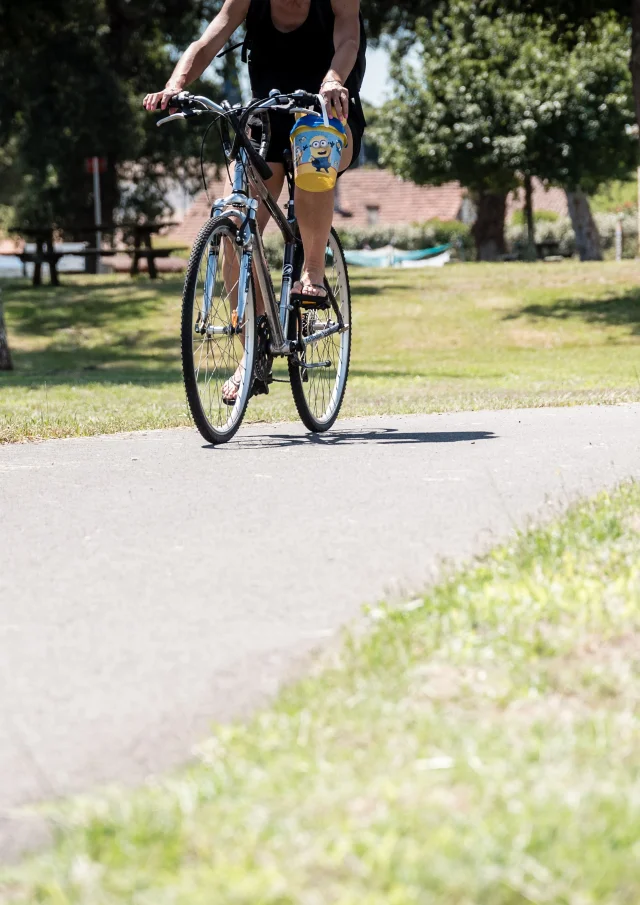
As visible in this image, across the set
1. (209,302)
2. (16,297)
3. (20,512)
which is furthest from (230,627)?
(16,297)

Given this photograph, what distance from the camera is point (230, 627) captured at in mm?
3086

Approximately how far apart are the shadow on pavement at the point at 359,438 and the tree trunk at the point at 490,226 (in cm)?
3934

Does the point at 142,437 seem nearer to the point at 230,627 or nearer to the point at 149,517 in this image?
the point at 149,517

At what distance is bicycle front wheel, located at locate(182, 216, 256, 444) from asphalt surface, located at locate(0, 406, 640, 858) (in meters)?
0.19

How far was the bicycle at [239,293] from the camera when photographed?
5812 mm

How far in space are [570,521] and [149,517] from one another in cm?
121

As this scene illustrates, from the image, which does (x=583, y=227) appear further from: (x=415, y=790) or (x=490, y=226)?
(x=415, y=790)

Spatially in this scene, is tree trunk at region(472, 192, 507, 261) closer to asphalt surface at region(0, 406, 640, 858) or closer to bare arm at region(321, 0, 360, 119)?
bare arm at region(321, 0, 360, 119)

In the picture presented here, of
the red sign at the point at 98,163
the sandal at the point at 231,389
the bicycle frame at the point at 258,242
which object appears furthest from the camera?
the red sign at the point at 98,163

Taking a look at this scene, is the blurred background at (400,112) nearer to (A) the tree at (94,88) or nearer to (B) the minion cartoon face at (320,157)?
(A) the tree at (94,88)

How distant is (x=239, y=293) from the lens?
19.6ft

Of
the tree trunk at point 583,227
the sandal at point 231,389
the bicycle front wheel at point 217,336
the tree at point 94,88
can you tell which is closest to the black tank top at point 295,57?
the bicycle front wheel at point 217,336

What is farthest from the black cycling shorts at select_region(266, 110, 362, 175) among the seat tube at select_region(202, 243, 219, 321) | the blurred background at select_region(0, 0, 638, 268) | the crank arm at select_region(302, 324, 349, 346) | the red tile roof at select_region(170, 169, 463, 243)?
the red tile roof at select_region(170, 169, 463, 243)

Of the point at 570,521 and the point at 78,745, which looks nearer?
the point at 78,745
